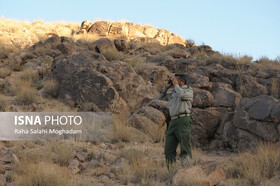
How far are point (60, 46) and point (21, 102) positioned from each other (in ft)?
16.7

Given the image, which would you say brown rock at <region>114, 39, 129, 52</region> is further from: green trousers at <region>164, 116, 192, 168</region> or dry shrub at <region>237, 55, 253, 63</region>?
green trousers at <region>164, 116, 192, 168</region>

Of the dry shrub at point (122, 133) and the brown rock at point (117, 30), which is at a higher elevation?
the brown rock at point (117, 30)

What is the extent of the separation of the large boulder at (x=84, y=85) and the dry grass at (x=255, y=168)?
18.6ft

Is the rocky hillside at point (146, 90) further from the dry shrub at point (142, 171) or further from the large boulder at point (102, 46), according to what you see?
the dry shrub at point (142, 171)

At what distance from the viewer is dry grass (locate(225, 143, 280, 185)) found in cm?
531

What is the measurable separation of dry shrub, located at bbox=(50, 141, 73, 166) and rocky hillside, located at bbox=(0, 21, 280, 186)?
1.24ft

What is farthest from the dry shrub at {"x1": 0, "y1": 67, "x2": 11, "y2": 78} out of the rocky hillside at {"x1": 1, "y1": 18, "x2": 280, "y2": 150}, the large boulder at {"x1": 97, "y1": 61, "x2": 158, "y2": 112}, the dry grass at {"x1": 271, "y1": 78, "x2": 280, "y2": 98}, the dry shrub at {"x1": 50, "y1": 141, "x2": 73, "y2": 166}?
the dry grass at {"x1": 271, "y1": 78, "x2": 280, "y2": 98}

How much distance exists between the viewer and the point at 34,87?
1258 centimetres

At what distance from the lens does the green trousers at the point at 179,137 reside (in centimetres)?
595

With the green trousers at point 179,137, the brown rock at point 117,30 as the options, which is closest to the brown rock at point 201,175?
the green trousers at point 179,137

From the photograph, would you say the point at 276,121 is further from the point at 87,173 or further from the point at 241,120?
the point at 87,173

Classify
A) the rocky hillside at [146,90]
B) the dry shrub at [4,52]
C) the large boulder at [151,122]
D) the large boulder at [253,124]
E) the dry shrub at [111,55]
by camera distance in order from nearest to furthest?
the large boulder at [253,124] → the rocky hillside at [146,90] → the large boulder at [151,122] → the dry shrub at [111,55] → the dry shrub at [4,52]

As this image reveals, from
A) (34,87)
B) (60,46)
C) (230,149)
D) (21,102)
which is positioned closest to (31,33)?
(60,46)

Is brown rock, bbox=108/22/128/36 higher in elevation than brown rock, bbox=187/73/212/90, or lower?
higher
